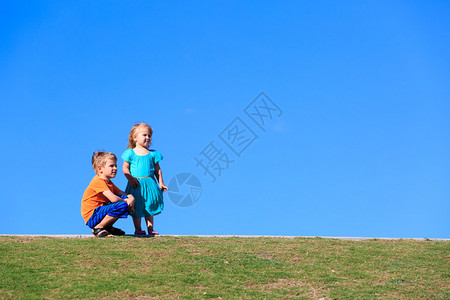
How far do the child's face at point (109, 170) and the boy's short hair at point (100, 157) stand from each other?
0.07m

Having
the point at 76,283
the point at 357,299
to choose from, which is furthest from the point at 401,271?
the point at 76,283

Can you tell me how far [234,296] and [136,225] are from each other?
4.37 meters

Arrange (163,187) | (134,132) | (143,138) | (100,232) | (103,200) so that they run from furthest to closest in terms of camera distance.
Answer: (134,132)
(143,138)
(163,187)
(103,200)
(100,232)

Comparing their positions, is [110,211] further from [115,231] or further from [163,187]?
[163,187]

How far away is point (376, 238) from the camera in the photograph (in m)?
10.9

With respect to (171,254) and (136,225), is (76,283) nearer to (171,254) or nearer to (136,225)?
(171,254)

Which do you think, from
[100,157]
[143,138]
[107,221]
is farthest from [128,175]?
[107,221]

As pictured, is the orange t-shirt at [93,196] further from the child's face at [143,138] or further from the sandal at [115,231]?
the child's face at [143,138]

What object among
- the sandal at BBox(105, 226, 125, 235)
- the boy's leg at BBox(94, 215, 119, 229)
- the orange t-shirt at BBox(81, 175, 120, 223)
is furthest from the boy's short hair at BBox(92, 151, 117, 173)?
the sandal at BBox(105, 226, 125, 235)

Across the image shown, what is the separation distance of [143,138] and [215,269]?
394 cm

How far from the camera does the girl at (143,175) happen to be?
1038 centimetres

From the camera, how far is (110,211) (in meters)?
9.60

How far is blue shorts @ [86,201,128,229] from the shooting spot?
9.55m

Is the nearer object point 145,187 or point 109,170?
point 109,170
